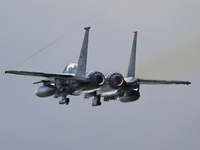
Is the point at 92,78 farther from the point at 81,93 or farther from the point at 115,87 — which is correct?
the point at 81,93

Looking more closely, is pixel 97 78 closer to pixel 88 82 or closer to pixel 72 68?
pixel 88 82

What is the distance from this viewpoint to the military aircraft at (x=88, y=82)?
42.9m

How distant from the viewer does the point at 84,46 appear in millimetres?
44062

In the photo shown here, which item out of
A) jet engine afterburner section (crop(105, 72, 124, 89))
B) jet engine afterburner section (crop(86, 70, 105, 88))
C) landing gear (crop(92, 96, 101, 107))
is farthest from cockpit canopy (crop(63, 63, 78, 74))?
jet engine afterburner section (crop(105, 72, 124, 89))

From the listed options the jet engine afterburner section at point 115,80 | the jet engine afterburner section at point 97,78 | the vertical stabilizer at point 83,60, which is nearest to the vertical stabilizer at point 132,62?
the jet engine afterburner section at point 115,80

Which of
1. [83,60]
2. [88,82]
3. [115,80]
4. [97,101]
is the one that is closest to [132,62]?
[115,80]

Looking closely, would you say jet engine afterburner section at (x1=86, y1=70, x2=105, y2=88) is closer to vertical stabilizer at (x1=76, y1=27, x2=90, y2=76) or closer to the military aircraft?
the military aircraft

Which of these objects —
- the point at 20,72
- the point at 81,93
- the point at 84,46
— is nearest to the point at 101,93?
the point at 81,93

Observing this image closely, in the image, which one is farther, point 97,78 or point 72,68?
point 72,68

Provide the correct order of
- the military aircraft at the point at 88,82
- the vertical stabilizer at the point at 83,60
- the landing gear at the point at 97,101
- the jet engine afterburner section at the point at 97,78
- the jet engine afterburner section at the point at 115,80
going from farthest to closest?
the landing gear at the point at 97,101, the vertical stabilizer at the point at 83,60, the jet engine afterburner section at the point at 115,80, the military aircraft at the point at 88,82, the jet engine afterburner section at the point at 97,78

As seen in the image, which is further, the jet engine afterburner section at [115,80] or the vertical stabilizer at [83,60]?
the vertical stabilizer at [83,60]

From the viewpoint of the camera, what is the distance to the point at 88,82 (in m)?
43.2

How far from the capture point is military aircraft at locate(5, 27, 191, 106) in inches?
1689

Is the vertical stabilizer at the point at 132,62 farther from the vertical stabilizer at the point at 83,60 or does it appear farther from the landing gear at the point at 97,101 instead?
the vertical stabilizer at the point at 83,60
